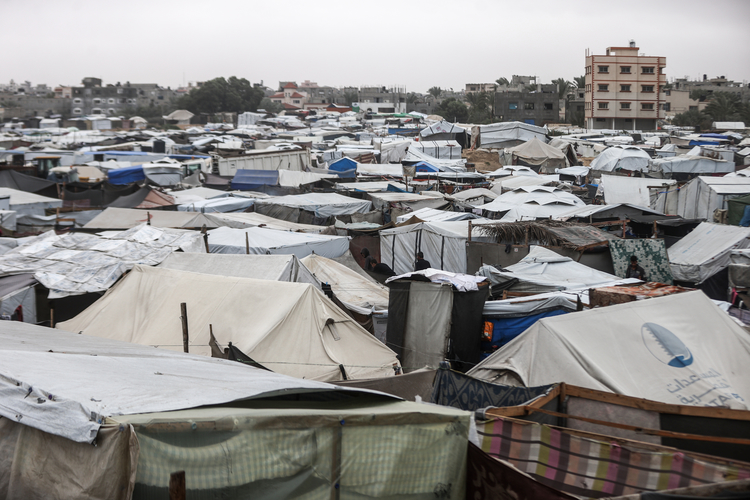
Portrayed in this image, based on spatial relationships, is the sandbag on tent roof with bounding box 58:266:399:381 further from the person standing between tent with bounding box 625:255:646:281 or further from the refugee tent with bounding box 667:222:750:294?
the refugee tent with bounding box 667:222:750:294

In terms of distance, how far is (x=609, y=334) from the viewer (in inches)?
261

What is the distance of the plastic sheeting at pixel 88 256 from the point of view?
10.7m

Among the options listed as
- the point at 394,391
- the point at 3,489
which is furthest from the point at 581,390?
the point at 3,489

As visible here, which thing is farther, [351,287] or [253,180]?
[253,180]

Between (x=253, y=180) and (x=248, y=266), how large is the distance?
56.4 ft

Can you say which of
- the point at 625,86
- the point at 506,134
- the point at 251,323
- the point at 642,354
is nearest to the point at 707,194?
the point at 642,354

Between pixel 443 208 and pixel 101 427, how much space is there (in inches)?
731

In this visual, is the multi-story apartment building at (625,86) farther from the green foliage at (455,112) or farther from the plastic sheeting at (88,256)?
the plastic sheeting at (88,256)

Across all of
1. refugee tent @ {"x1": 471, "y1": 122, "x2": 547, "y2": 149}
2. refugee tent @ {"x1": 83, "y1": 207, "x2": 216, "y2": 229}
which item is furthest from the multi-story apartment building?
refugee tent @ {"x1": 83, "y1": 207, "x2": 216, "y2": 229}

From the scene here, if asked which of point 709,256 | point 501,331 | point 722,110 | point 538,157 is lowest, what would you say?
point 501,331

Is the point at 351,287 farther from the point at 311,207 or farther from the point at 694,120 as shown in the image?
the point at 694,120

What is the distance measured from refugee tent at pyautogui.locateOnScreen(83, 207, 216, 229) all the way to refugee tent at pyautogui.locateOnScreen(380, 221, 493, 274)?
191 inches

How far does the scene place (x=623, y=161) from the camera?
31.1m

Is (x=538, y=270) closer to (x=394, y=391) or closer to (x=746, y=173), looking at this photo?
(x=394, y=391)
